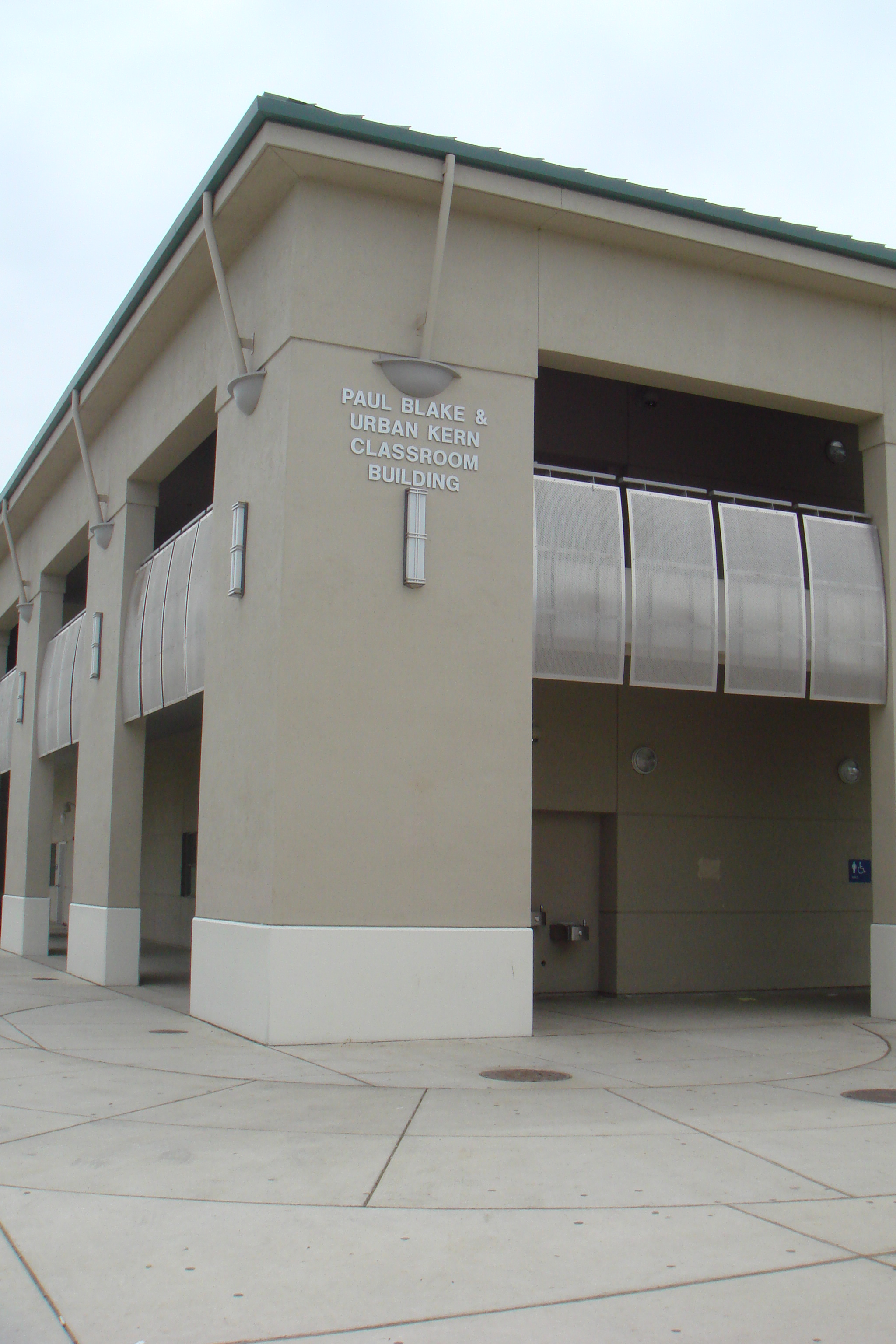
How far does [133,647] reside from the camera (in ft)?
56.0

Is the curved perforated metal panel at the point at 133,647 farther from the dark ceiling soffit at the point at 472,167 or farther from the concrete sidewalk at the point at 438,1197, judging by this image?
the concrete sidewalk at the point at 438,1197

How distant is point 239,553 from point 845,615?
697 centimetres

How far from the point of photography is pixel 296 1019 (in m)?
10.9

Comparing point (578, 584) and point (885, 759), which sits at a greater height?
point (578, 584)

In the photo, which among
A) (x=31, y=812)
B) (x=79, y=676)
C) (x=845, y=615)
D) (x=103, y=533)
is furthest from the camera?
(x=31, y=812)

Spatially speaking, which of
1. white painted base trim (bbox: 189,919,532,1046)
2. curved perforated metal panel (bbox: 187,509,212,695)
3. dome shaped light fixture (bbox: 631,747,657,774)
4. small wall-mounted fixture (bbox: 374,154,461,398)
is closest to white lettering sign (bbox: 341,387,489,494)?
small wall-mounted fixture (bbox: 374,154,461,398)

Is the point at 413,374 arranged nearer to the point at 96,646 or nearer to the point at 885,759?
the point at 885,759

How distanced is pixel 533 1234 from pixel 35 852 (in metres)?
19.4

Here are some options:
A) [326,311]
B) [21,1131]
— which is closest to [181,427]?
[326,311]

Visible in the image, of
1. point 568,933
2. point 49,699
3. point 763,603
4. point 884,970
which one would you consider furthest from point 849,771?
point 49,699

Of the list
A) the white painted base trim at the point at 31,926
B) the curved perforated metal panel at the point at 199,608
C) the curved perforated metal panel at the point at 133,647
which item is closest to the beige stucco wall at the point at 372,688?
the curved perforated metal panel at the point at 199,608

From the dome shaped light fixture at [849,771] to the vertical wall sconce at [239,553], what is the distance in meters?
10.1

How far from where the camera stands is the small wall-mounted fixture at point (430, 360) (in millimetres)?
11742

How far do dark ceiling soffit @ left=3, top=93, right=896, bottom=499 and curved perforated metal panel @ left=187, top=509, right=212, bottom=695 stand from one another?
3247 mm
